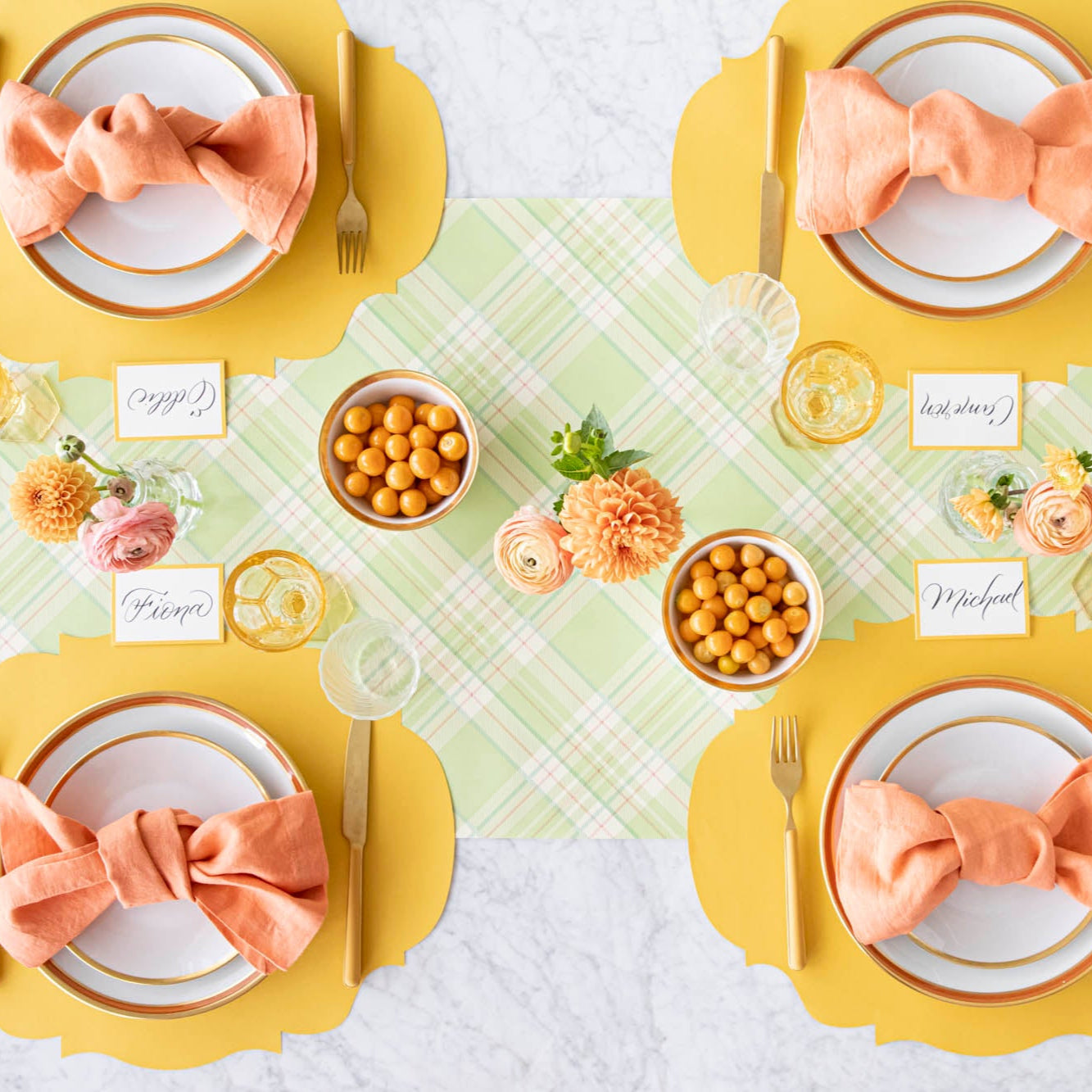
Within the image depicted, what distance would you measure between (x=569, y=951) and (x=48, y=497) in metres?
0.79

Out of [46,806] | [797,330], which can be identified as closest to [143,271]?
[46,806]

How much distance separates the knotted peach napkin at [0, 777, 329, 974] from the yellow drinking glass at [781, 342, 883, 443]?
0.74 metres

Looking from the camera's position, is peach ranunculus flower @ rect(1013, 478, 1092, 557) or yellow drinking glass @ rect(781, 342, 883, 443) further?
yellow drinking glass @ rect(781, 342, 883, 443)

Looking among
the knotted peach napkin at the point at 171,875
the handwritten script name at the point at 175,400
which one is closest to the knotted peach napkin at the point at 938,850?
the knotted peach napkin at the point at 171,875

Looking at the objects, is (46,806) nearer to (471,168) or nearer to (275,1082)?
(275,1082)

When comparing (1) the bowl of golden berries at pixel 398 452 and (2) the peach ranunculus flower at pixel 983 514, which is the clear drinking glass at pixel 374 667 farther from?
(2) the peach ranunculus flower at pixel 983 514

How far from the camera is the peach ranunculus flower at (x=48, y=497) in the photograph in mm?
857

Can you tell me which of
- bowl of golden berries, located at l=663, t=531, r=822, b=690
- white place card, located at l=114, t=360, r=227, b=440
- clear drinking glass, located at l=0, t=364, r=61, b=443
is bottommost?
clear drinking glass, located at l=0, t=364, r=61, b=443

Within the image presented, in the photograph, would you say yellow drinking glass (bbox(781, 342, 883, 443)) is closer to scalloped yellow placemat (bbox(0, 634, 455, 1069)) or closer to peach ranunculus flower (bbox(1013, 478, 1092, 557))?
peach ranunculus flower (bbox(1013, 478, 1092, 557))

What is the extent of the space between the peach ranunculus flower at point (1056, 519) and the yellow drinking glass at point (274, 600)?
31.2 inches

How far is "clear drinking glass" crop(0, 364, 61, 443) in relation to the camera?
1021 mm

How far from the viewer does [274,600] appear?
1001 millimetres

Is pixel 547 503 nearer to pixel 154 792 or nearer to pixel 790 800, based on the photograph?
pixel 790 800

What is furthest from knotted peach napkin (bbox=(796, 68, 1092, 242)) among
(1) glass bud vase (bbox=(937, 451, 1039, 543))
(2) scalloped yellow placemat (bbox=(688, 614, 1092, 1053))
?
(2) scalloped yellow placemat (bbox=(688, 614, 1092, 1053))
